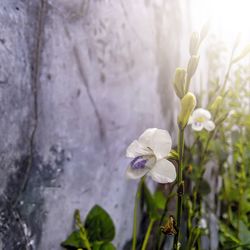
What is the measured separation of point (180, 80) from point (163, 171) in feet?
0.45

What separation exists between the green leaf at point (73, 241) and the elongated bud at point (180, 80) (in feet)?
1.45

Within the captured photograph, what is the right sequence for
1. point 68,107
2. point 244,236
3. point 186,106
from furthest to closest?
point 244,236, point 68,107, point 186,106

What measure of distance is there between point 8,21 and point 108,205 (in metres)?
0.55

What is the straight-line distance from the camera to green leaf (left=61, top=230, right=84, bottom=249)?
89cm

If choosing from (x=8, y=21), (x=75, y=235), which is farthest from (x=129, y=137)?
(x=8, y=21)

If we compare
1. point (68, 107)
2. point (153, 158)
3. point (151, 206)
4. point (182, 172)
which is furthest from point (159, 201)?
point (153, 158)

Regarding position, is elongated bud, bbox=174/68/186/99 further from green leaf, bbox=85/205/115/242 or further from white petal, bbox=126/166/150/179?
green leaf, bbox=85/205/115/242

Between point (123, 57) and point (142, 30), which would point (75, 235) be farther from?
point (142, 30)

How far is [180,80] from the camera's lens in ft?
2.03

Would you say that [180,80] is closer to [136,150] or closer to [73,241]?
[136,150]

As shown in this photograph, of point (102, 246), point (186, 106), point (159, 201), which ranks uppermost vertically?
point (186, 106)

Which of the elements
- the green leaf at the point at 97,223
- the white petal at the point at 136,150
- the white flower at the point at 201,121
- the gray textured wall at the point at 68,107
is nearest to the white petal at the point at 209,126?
the white flower at the point at 201,121

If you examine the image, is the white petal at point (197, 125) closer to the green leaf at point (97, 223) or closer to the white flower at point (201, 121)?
the white flower at point (201, 121)

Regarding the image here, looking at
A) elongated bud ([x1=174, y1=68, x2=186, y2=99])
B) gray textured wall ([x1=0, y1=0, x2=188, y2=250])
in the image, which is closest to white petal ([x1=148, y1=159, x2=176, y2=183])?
elongated bud ([x1=174, y1=68, x2=186, y2=99])
